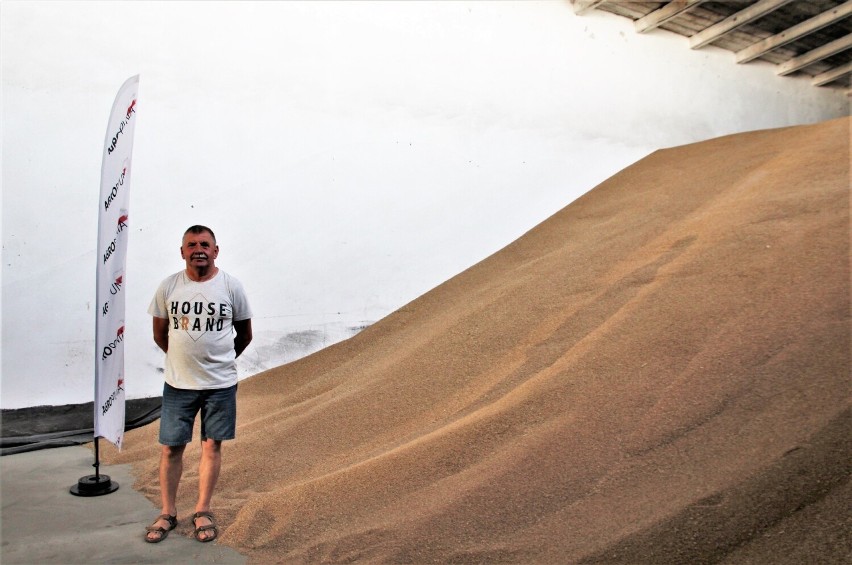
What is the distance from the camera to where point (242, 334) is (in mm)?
2514

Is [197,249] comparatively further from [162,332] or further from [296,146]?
[296,146]

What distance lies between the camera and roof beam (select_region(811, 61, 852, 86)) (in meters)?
8.60

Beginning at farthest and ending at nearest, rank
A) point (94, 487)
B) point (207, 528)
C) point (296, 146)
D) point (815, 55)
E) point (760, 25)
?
1. point (815, 55)
2. point (760, 25)
3. point (296, 146)
4. point (94, 487)
5. point (207, 528)

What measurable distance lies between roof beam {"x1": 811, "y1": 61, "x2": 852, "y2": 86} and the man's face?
9094mm

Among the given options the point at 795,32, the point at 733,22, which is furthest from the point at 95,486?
the point at 795,32

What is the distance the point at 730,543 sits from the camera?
174 cm

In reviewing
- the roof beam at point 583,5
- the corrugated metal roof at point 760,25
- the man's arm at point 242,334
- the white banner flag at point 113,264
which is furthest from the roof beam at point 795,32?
the man's arm at point 242,334

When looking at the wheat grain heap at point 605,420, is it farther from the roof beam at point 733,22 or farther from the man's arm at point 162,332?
the roof beam at point 733,22

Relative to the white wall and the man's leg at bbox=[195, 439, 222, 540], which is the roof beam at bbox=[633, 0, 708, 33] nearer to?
the white wall

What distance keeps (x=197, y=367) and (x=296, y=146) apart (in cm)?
322

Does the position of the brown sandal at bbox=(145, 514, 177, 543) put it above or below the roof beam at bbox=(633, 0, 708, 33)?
below

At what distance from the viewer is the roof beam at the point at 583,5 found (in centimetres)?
652

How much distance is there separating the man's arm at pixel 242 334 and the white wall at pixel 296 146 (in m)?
2.42

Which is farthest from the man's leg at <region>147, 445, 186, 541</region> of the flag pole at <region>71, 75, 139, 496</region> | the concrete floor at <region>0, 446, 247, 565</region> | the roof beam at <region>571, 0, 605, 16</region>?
the roof beam at <region>571, 0, 605, 16</region>
